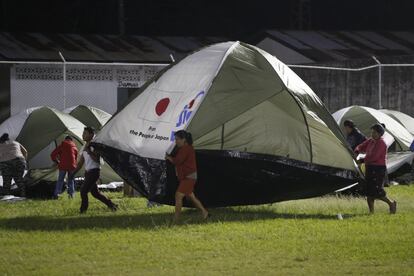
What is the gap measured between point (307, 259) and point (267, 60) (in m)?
5.64

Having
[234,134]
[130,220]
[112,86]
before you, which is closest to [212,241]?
[130,220]

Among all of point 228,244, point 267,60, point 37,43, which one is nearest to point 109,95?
point 37,43

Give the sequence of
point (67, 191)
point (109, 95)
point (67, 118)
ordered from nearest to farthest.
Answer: point (67, 191) → point (67, 118) → point (109, 95)

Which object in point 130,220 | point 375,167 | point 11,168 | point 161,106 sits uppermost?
point 161,106

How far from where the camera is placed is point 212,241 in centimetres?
1317

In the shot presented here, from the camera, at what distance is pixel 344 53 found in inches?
1348

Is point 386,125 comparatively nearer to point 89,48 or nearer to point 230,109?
point 230,109

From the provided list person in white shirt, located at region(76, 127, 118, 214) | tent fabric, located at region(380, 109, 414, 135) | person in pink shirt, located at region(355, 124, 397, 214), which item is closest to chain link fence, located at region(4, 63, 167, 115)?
tent fabric, located at region(380, 109, 414, 135)

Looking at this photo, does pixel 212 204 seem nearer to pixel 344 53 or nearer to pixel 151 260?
pixel 151 260

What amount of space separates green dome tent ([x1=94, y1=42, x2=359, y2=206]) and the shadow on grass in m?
0.33

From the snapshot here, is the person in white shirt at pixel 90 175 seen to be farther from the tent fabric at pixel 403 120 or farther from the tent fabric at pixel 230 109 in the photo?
the tent fabric at pixel 403 120

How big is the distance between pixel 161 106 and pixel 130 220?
208cm

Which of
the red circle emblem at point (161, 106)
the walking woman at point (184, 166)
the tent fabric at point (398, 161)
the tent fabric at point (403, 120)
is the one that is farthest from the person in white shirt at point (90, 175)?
the tent fabric at point (403, 120)

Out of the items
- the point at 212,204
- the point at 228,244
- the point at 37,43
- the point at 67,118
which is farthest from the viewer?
the point at 37,43
